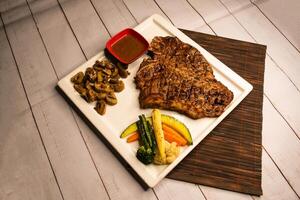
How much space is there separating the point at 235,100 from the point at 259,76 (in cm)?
44

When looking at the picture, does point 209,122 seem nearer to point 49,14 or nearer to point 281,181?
point 281,181

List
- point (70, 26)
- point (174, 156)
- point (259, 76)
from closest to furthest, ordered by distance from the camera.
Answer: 1. point (174, 156)
2. point (259, 76)
3. point (70, 26)

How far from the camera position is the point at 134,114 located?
268cm

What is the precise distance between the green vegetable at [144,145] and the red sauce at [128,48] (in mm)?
615

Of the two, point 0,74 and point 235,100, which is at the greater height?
point 0,74

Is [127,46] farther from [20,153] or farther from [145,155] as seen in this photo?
[20,153]

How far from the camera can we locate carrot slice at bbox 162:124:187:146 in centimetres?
251

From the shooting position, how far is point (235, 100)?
273 centimetres

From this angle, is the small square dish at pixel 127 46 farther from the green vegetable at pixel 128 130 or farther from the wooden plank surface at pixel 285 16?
the wooden plank surface at pixel 285 16

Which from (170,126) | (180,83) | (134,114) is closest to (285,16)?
(180,83)

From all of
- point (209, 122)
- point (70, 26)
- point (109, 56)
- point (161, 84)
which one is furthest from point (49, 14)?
point (209, 122)

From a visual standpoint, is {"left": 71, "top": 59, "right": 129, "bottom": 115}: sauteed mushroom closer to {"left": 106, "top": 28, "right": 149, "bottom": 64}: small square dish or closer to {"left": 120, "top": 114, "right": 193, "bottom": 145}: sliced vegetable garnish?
{"left": 106, "top": 28, "right": 149, "bottom": 64}: small square dish

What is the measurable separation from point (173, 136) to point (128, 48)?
3.02 ft

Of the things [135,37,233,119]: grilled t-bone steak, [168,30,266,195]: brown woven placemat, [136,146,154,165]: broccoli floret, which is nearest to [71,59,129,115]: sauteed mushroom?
[135,37,233,119]: grilled t-bone steak
